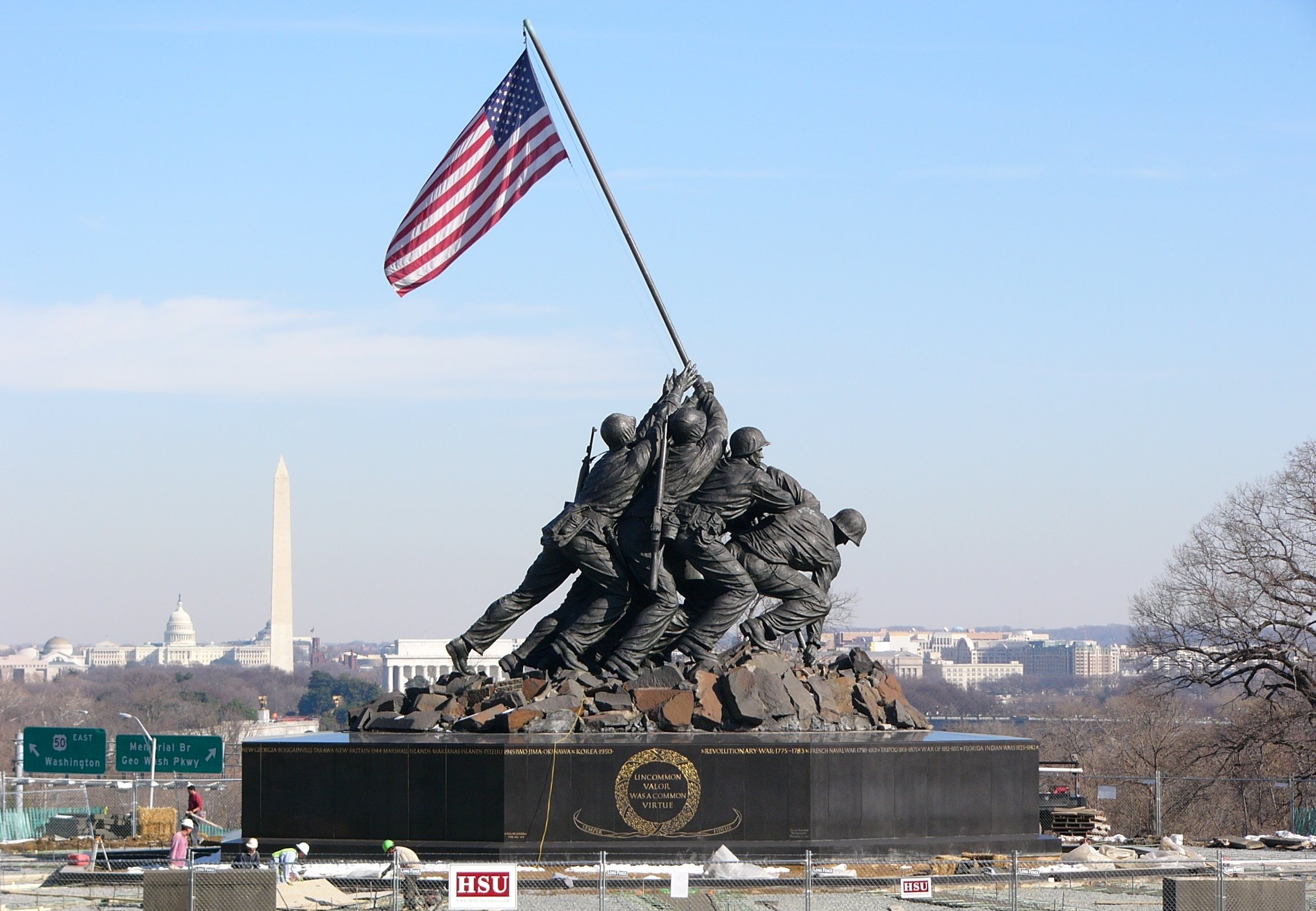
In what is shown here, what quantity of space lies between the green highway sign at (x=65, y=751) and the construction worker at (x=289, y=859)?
11.1 m

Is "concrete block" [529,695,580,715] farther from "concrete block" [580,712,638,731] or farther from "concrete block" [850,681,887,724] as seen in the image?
"concrete block" [850,681,887,724]

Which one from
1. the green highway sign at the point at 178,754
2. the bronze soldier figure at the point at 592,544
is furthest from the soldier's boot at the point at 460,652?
the green highway sign at the point at 178,754

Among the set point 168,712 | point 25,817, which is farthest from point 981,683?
point 25,817

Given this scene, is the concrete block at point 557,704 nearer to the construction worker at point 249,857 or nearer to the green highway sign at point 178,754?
the construction worker at point 249,857

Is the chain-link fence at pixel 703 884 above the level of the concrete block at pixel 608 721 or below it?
below

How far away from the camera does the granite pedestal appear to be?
1819 cm

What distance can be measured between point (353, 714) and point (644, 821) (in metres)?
4.13

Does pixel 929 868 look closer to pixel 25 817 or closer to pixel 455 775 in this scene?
pixel 455 775

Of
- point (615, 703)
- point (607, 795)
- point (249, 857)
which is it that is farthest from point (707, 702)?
point (249, 857)

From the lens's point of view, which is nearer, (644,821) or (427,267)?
(644,821)

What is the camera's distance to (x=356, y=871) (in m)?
17.4

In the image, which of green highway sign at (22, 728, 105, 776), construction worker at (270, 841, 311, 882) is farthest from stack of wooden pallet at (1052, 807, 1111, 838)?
green highway sign at (22, 728, 105, 776)

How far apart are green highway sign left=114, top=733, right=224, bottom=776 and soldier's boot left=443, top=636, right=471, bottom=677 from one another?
8.02m

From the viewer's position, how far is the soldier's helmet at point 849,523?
2183cm
